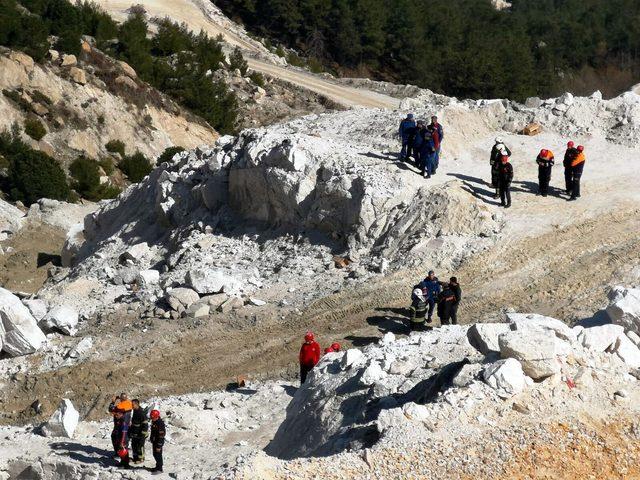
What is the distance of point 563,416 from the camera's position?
50.8 ft

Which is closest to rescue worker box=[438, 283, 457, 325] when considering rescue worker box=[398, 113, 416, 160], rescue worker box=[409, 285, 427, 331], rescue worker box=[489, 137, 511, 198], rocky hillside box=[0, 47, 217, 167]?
rescue worker box=[409, 285, 427, 331]

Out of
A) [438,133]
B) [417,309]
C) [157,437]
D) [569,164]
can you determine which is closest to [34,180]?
[438,133]

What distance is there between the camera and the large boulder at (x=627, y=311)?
1852cm

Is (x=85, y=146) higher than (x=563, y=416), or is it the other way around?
(x=563, y=416)

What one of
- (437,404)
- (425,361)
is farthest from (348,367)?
(437,404)

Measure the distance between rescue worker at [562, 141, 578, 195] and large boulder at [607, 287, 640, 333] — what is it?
8.04 metres

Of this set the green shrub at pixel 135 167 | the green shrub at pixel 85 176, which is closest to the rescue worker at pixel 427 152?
the green shrub at pixel 85 176

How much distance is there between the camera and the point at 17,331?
25.9 m

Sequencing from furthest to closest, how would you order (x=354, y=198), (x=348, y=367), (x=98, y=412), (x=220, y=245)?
(x=220, y=245) → (x=354, y=198) → (x=98, y=412) → (x=348, y=367)

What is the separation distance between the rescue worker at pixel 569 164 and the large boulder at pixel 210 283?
8.06m

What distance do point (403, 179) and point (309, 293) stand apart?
3.77m

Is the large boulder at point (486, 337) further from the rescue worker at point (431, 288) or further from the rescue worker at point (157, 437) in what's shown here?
the rescue worker at point (431, 288)

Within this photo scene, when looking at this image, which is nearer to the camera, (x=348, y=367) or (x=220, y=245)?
(x=348, y=367)

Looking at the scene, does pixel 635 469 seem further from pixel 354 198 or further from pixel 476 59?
pixel 476 59
